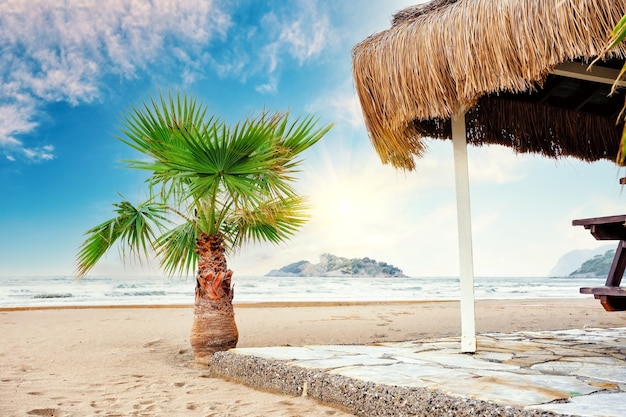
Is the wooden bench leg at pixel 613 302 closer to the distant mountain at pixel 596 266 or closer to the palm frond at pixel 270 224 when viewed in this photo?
the palm frond at pixel 270 224

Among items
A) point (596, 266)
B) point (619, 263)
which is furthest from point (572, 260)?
point (619, 263)

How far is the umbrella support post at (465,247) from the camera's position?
3686 mm

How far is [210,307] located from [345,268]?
3350 cm

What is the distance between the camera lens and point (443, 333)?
6.82 m

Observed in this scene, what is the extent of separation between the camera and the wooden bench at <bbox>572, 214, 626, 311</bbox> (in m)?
3.27

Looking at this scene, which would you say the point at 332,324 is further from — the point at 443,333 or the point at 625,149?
the point at 625,149

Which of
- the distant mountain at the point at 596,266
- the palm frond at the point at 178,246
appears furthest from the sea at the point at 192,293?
the distant mountain at the point at 596,266

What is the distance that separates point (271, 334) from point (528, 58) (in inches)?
201

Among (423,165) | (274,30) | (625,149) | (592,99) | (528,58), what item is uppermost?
(274,30)

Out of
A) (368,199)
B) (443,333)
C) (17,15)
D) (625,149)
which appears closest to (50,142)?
(17,15)

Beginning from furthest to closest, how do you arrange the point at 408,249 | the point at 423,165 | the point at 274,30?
the point at 408,249 → the point at 274,30 → the point at 423,165

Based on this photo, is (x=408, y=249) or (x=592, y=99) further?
(x=408, y=249)

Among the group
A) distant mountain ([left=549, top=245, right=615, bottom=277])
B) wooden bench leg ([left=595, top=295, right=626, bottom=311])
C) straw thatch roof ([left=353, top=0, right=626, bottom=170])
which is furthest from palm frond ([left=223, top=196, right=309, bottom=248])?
distant mountain ([left=549, top=245, right=615, bottom=277])

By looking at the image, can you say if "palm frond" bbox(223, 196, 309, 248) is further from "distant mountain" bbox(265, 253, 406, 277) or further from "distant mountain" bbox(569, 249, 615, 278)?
"distant mountain" bbox(569, 249, 615, 278)
